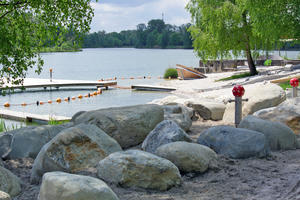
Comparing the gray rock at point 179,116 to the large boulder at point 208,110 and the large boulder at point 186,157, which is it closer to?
the large boulder at point 208,110

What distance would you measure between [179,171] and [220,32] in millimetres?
19991

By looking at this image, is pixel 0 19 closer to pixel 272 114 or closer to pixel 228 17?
pixel 272 114

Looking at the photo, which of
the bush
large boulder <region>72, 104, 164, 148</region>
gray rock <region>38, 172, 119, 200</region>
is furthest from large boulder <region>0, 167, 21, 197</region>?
the bush

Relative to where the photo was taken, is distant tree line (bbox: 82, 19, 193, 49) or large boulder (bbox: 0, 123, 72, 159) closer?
large boulder (bbox: 0, 123, 72, 159)

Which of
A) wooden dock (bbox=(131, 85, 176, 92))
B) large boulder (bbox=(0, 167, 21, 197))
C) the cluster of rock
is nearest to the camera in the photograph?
the cluster of rock

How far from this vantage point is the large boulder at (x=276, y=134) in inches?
239

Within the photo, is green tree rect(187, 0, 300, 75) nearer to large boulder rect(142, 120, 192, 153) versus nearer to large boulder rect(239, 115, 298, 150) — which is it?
large boulder rect(239, 115, 298, 150)

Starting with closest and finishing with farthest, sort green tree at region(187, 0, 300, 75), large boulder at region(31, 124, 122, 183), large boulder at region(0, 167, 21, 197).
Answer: large boulder at region(0, 167, 21, 197) < large boulder at region(31, 124, 122, 183) < green tree at region(187, 0, 300, 75)

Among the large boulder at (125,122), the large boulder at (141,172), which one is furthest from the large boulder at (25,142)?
the large boulder at (141,172)

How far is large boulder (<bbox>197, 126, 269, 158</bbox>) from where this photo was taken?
5484mm

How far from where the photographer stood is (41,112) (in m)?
17.9

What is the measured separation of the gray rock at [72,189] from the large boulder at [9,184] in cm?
96

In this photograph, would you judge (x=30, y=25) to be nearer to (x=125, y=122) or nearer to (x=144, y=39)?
(x=125, y=122)

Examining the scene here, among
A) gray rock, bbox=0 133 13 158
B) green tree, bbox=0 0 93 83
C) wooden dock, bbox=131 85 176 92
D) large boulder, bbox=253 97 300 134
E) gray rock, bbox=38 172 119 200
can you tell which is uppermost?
green tree, bbox=0 0 93 83
